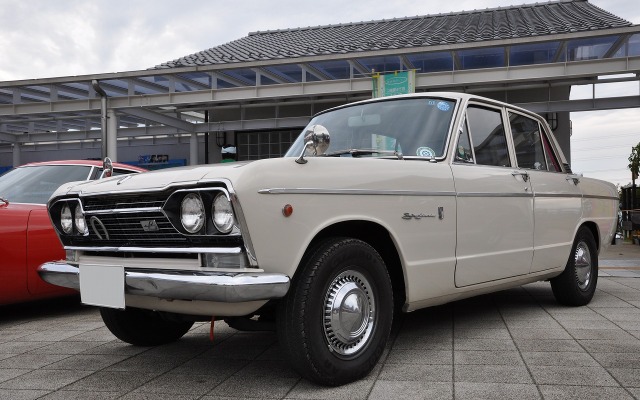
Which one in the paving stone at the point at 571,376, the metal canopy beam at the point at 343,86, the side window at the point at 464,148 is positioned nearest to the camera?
the paving stone at the point at 571,376

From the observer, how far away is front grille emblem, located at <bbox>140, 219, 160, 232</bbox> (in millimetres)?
2958

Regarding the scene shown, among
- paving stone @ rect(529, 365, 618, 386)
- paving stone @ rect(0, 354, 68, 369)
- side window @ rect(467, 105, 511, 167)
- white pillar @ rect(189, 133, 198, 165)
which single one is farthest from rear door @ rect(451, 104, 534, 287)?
white pillar @ rect(189, 133, 198, 165)

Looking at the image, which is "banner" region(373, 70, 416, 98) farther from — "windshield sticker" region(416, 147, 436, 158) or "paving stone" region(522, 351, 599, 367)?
"paving stone" region(522, 351, 599, 367)

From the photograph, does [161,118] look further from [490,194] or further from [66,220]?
[490,194]

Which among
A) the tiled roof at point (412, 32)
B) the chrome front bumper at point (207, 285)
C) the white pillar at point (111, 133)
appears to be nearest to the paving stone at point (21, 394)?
the chrome front bumper at point (207, 285)

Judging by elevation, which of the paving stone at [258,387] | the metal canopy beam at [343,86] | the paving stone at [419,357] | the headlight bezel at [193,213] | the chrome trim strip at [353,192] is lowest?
the paving stone at [419,357]

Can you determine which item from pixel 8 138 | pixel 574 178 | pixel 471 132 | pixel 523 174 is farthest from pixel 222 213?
pixel 8 138

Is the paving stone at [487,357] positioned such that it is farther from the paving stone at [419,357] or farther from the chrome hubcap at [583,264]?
the chrome hubcap at [583,264]

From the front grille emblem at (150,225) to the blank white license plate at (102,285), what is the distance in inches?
9.0

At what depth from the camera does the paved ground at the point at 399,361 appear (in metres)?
2.95

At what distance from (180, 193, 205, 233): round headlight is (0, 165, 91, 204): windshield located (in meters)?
3.15

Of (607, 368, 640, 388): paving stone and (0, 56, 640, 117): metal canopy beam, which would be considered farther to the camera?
(0, 56, 640, 117): metal canopy beam

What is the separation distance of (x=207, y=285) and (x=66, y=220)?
137 cm

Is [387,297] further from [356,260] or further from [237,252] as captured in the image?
[237,252]
